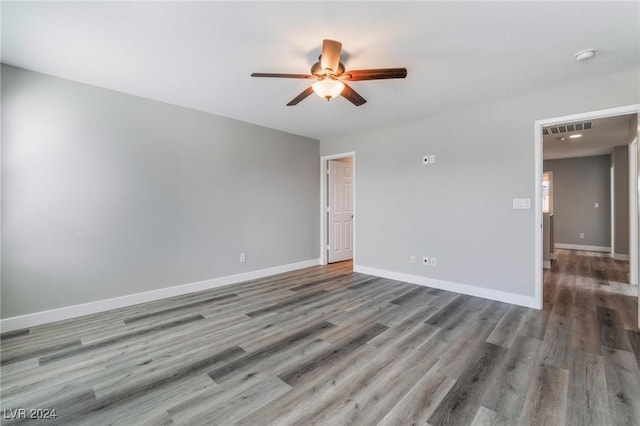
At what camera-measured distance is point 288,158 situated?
16.2 feet

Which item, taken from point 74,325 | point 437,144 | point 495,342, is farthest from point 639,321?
point 74,325

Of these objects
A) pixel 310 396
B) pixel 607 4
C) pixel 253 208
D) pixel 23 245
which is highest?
pixel 607 4

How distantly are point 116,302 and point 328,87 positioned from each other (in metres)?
3.33

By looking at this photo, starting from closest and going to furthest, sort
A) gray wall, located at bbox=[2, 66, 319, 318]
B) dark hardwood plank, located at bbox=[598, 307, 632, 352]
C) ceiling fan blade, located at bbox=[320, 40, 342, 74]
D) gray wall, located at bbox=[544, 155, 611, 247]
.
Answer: ceiling fan blade, located at bbox=[320, 40, 342, 74], dark hardwood plank, located at bbox=[598, 307, 632, 352], gray wall, located at bbox=[2, 66, 319, 318], gray wall, located at bbox=[544, 155, 611, 247]

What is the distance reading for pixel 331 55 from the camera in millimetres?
2021

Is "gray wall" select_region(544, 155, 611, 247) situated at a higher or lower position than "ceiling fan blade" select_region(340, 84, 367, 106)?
lower

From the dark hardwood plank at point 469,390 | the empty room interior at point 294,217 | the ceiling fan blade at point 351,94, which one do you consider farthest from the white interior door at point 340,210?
the dark hardwood plank at point 469,390

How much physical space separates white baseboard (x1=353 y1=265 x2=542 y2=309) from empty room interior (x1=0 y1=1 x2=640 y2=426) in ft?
0.08

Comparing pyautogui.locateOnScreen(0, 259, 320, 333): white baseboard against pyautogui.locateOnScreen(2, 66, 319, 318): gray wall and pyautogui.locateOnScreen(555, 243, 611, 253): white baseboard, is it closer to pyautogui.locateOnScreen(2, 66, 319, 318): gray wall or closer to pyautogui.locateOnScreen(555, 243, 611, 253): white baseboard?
pyautogui.locateOnScreen(2, 66, 319, 318): gray wall

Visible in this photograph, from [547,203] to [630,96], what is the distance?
19.6 feet

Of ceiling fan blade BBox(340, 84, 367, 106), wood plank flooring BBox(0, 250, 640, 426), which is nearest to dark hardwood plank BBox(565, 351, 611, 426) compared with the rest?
wood plank flooring BBox(0, 250, 640, 426)

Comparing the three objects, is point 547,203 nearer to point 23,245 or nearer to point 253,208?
point 253,208

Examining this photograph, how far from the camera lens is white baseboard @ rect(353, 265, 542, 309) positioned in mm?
3209

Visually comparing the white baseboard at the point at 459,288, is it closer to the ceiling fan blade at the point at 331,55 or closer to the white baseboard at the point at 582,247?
the ceiling fan blade at the point at 331,55
